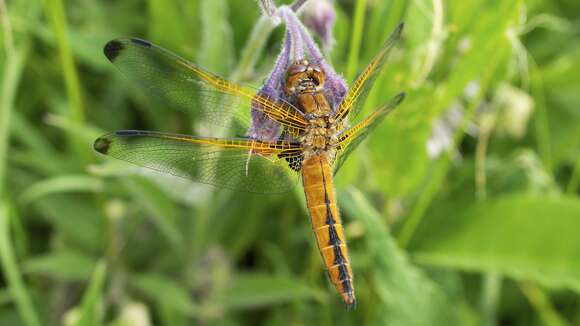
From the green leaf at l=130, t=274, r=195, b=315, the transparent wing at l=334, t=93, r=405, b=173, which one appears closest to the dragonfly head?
the transparent wing at l=334, t=93, r=405, b=173

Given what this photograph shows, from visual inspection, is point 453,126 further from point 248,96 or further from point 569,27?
point 248,96

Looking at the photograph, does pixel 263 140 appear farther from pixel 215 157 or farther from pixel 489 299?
pixel 489 299

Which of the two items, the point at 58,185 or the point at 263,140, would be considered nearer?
the point at 263,140

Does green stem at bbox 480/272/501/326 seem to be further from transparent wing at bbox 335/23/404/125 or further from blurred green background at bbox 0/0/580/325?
transparent wing at bbox 335/23/404/125

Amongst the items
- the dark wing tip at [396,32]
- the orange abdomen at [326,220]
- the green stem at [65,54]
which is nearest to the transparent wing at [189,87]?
the orange abdomen at [326,220]

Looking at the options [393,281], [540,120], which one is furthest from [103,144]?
[540,120]

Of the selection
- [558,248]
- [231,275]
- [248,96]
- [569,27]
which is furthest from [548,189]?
[248,96]
